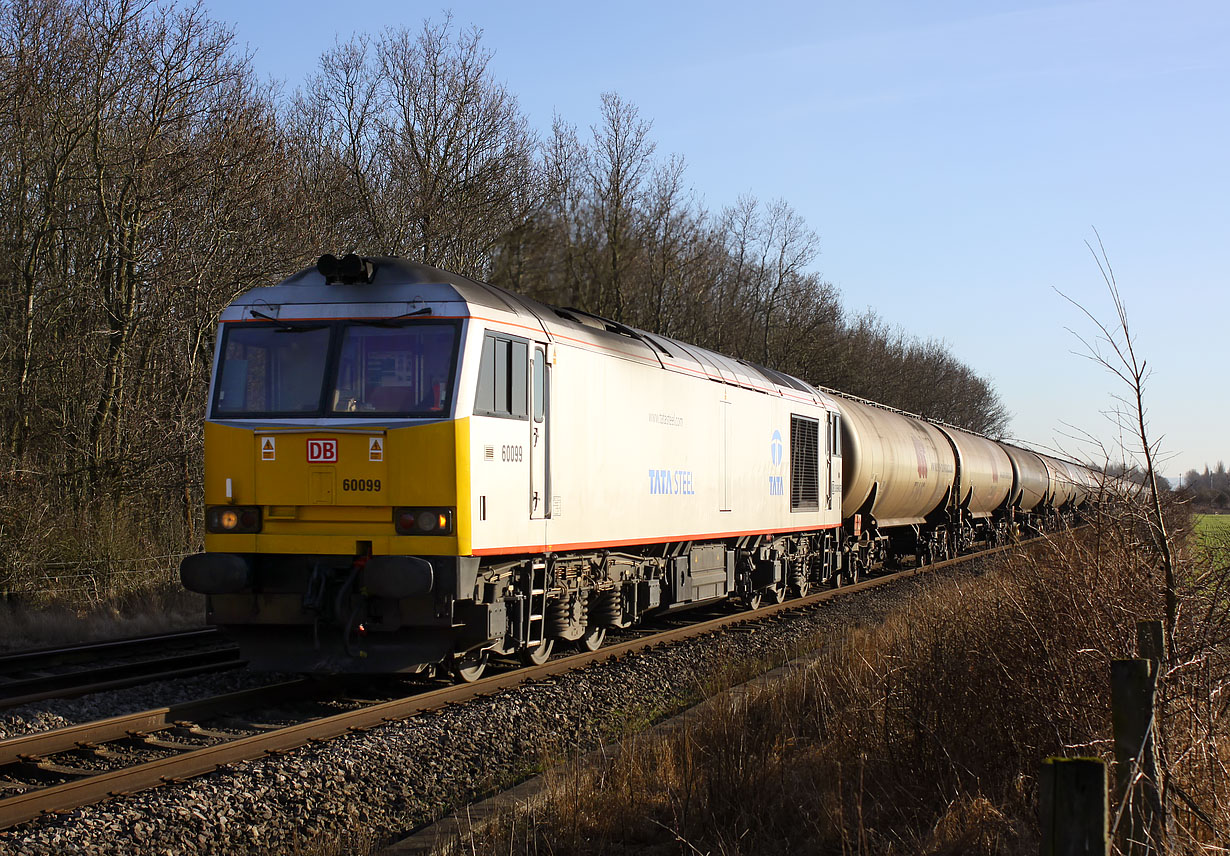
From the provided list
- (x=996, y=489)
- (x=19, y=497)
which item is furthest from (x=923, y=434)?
(x=19, y=497)

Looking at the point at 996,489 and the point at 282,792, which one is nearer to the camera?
the point at 282,792

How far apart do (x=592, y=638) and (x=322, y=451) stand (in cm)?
426

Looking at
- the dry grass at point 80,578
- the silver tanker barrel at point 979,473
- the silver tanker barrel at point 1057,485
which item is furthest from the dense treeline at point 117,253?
the silver tanker barrel at point 1057,485

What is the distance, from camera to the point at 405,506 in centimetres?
838

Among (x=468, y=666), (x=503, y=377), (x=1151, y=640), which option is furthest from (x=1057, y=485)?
(x=1151, y=640)

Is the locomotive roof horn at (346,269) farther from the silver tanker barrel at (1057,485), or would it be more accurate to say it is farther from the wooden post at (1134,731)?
the silver tanker barrel at (1057,485)

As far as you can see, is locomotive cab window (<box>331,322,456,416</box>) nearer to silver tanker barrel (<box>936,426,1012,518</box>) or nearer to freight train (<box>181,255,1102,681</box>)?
freight train (<box>181,255,1102,681</box>)

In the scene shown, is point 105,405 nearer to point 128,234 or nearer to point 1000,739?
point 128,234

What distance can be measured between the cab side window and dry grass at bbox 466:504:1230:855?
3.03 meters

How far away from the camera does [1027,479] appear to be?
34188 mm

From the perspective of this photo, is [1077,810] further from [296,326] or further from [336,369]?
[296,326]

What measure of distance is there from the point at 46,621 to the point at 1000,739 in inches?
441

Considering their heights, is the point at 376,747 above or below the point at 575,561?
below

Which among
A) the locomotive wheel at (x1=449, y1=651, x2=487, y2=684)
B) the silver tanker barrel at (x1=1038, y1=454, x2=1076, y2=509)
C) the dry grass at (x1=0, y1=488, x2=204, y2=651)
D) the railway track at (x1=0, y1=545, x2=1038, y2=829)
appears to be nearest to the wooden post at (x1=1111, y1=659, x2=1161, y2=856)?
the railway track at (x1=0, y1=545, x2=1038, y2=829)
